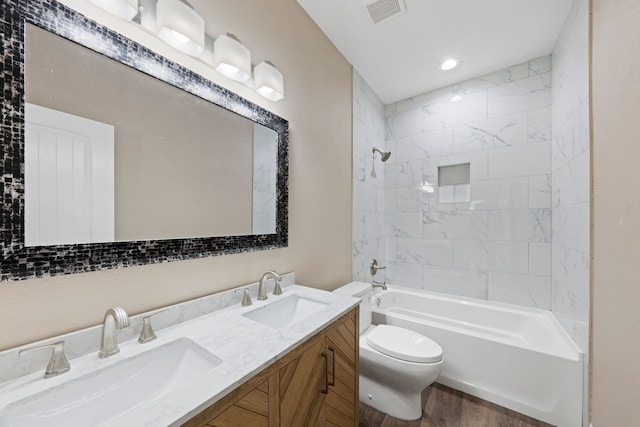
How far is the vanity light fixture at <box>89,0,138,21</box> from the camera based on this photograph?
0.81 metres

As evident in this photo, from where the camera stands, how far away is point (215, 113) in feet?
3.99

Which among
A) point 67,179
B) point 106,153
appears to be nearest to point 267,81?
point 106,153

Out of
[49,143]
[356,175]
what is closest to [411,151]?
[356,175]

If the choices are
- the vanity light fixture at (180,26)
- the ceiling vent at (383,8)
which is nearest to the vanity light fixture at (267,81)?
the vanity light fixture at (180,26)

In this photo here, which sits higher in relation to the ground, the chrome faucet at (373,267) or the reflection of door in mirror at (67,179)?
the reflection of door in mirror at (67,179)

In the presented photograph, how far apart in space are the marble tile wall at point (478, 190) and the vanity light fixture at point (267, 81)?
3.89ft

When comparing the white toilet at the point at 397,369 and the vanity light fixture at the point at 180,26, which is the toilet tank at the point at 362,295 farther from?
the vanity light fixture at the point at 180,26

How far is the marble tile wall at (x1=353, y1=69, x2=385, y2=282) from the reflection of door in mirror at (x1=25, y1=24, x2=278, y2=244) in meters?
1.24

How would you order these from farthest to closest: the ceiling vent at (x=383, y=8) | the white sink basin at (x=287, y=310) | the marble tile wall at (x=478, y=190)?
the marble tile wall at (x=478, y=190), the ceiling vent at (x=383, y=8), the white sink basin at (x=287, y=310)

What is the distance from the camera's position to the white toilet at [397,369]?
5.09 feet

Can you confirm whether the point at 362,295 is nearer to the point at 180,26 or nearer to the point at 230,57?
the point at 230,57

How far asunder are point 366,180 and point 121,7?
219 cm

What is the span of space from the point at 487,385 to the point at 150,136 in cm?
259

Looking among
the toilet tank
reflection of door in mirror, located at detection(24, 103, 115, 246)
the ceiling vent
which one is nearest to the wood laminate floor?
the toilet tank
